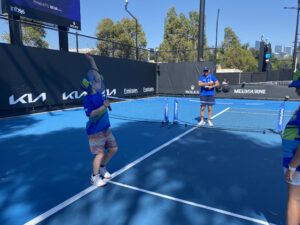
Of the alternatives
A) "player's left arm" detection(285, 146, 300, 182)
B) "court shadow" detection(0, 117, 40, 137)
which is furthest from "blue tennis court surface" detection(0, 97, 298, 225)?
"player's left arm" detection(285, 146, 300, 182)

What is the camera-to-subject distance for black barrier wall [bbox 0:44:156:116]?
33.6 ft

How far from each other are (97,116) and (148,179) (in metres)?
1.39

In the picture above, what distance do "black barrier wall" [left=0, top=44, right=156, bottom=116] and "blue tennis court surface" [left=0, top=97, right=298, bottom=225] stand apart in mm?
2985

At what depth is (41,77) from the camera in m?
11.6

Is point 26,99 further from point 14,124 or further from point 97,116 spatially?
point 97,116

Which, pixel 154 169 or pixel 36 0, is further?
pixel 36 0

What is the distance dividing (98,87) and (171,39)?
134ft

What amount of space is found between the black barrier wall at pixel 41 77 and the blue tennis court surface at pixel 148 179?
299 cm

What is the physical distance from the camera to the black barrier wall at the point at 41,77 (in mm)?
10234

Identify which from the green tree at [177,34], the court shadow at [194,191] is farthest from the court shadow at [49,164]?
the green tree at [177,34]

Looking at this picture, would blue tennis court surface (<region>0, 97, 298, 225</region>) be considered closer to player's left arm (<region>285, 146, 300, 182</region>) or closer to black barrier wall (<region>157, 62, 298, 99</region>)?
player's left arm (<region>285, 146, 300, 182</region>)

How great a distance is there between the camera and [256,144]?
266 inches

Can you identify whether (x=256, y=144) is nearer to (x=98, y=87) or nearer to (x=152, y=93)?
(x=98, y=87)

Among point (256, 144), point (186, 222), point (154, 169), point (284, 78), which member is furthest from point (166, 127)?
point (284, 78)
